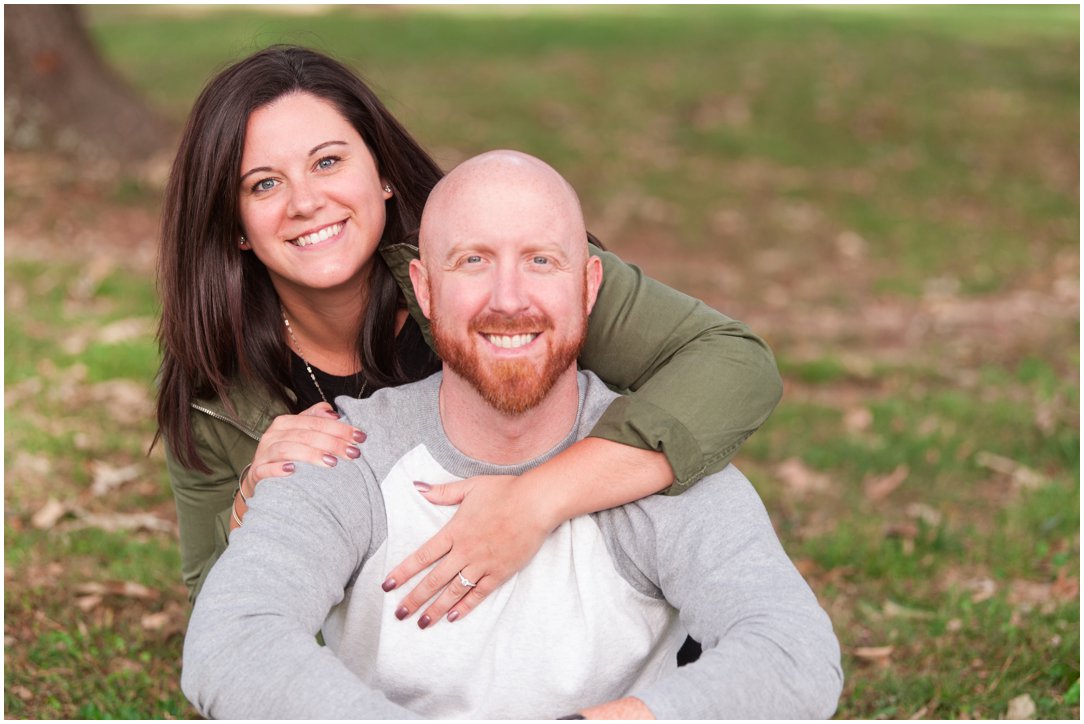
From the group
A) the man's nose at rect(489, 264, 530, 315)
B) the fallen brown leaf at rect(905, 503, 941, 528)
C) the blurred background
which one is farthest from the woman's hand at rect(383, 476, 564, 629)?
the fallen brown leaf at rect(905, 503, 941, 528)

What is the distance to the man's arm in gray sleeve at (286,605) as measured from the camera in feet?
7.86

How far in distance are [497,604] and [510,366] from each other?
1.87 feet

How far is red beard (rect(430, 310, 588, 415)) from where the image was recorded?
111 inches

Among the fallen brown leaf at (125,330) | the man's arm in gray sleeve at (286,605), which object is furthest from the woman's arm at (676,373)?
the fallen brown leaf at (125,330)

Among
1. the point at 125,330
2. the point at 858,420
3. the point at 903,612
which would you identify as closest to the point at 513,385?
the point at 903,612

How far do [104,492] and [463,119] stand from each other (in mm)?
8961

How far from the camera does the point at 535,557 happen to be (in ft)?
9.61

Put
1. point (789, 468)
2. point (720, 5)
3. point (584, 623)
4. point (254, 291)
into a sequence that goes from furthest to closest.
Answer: point (720, 5), point (789, 468), point (254, 291), point (584, 623)

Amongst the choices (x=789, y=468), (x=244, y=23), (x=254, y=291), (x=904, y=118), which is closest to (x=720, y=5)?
(x=244, y=23)

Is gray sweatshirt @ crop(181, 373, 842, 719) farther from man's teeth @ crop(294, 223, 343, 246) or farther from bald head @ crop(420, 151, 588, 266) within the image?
man's teeth @ crop(294, 223, 343, 246)

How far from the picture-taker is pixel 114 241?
32.0 ft

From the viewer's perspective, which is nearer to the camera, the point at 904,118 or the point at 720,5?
the point at 904,118

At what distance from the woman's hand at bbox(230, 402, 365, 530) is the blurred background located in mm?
1405

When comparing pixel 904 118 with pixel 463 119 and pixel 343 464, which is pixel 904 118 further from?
pixel 343 464
